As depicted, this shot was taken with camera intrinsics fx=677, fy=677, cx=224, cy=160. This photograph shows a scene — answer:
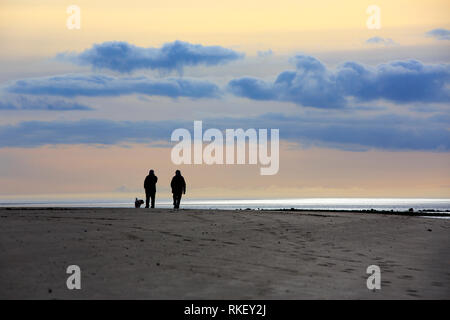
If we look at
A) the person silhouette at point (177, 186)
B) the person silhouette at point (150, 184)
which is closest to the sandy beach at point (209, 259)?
the person silhouette at point (177, 186)

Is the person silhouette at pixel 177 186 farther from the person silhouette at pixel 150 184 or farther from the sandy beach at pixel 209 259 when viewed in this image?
the sandy beach at pixel 209 259

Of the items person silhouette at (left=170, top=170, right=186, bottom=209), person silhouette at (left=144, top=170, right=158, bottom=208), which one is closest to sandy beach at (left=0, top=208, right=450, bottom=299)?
person silhouette at (left=170, top=170, right=186, bottom=209)

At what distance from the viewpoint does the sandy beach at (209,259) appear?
46.6 feet

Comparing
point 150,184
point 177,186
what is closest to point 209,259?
point 177,186

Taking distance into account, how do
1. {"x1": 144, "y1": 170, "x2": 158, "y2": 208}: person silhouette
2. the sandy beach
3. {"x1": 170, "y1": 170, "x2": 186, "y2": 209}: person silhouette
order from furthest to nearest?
{"x1": 144, "y1": 170, "x2": 158, "y2": 208}: person silhouette, {"x1": 170, "y1": 170, "x2": 186, "y2": 209}: person silhouette, the sandy beach

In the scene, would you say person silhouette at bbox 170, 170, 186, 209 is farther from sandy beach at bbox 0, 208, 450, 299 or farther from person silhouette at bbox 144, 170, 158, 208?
sandy beach at bbox 0, 208, 450, 299

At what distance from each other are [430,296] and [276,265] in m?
4.09

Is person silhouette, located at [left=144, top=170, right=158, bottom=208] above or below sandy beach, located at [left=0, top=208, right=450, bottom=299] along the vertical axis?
above

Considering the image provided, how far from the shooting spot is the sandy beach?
46.6 feet

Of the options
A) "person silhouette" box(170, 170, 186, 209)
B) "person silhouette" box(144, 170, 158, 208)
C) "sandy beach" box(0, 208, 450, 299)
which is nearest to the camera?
"sandy beach" box(0, 208, 450, 299)

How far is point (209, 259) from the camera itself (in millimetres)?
17609

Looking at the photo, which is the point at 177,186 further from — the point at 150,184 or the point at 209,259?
the point at 209,259
